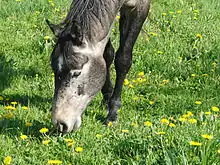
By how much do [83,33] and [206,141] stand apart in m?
1.33

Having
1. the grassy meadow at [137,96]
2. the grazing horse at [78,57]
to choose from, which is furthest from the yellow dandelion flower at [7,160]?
the grazing horse at [78,57]

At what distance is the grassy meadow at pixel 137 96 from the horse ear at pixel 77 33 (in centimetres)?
75

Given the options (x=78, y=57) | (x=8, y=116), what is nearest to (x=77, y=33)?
(x=78, y=57)

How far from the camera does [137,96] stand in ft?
18.6

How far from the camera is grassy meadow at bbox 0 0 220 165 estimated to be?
3857mm

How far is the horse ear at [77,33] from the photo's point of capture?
4074 mm

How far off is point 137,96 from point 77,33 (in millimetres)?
1732

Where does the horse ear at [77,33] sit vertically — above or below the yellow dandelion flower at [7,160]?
above

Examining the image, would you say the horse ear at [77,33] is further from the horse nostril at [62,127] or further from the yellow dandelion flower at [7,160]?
the yellow dandelion flower at [7,160]

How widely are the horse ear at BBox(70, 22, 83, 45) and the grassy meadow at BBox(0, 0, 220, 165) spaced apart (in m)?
0.75

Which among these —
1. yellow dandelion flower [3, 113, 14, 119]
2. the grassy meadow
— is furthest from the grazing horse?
yellow dandelion flower [3, 113, 14, 119]

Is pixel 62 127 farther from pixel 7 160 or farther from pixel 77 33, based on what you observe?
pixel 77 33

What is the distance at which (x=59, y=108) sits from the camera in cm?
418

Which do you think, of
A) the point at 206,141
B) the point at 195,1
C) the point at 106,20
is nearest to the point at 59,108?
the point at 106,20
